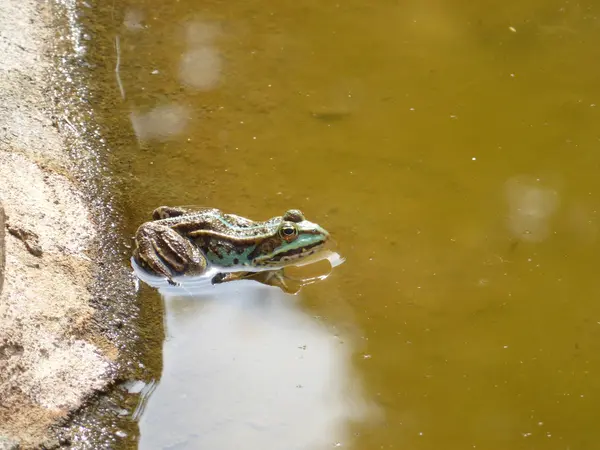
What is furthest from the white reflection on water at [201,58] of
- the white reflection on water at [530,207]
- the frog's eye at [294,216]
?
the white reflection on water at [530,207]

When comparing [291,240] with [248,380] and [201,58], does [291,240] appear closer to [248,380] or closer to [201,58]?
[248,380]

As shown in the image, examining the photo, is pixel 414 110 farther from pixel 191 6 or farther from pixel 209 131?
pixel 191 6

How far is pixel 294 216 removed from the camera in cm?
512

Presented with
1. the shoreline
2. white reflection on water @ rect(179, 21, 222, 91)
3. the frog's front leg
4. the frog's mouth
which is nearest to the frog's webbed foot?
the frog's front leg

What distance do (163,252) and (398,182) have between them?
191cm

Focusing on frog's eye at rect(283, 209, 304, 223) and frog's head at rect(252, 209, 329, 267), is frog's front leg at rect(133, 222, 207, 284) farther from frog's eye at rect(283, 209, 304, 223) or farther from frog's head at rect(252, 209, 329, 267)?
frog's eye at rect(283, 209, 304, 223)

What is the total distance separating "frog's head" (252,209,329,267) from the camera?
16.7 ft

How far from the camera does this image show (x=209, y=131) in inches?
236

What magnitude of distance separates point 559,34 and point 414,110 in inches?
76.7

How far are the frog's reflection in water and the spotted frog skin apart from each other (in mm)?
273

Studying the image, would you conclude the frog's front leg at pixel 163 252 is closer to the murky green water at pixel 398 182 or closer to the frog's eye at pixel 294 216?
the murky green water at pixel 398 182

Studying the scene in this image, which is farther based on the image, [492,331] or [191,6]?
[191,6]

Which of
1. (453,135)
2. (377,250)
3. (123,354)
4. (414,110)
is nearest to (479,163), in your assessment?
(453,135)

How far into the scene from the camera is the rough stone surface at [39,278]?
3.91m
